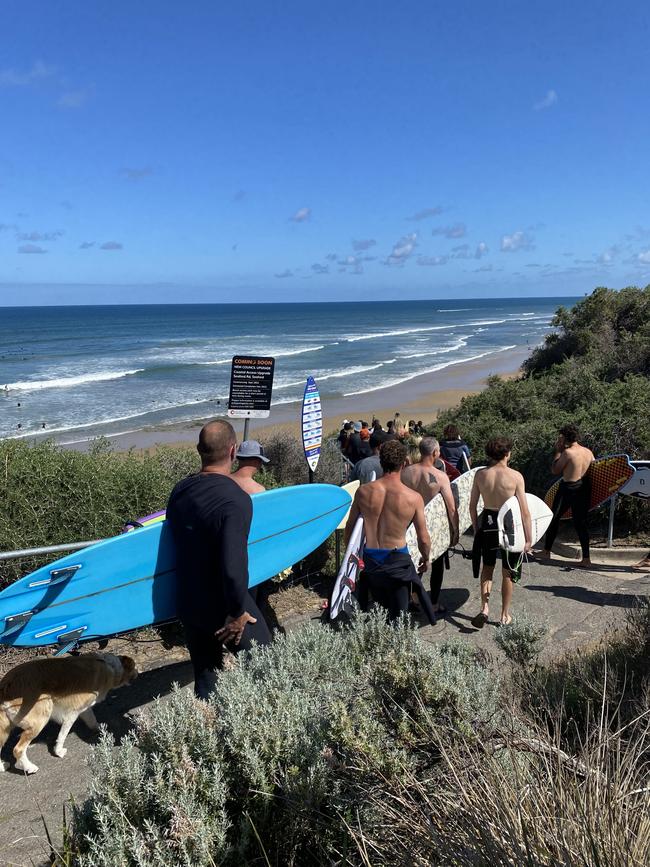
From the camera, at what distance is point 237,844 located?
201cm

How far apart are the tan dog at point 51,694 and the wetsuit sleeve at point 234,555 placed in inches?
47.7

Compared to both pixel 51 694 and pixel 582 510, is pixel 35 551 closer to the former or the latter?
pixel 51 694

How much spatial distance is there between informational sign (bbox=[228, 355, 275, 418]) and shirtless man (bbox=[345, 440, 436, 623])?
95.3 inches

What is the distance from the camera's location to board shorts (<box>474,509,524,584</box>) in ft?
16.6

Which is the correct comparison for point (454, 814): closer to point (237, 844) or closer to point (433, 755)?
point (433, 755)

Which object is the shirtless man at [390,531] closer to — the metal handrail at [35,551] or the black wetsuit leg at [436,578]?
the black wetsuit leg at [436,578]

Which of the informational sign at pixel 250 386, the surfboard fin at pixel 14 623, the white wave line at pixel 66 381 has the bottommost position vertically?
the white wave line at pixel 66 381

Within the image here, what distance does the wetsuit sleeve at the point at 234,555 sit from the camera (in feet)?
9.73

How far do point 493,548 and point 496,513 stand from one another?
31 cm

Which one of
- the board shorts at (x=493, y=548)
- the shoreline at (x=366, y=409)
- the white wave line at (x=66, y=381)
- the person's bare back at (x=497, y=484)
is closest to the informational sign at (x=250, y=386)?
the person's bare back at (x=497, y=484)

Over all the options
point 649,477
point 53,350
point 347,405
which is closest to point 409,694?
point 649,477

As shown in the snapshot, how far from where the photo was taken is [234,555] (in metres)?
2.97

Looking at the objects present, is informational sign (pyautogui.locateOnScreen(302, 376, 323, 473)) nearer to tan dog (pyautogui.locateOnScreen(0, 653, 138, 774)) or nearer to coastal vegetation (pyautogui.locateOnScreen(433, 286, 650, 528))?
coastal vegetation (pyautogui.locateOnScreen(433, 286, 650, 528))

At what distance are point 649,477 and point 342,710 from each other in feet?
17.0
